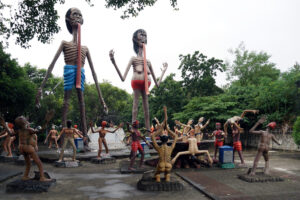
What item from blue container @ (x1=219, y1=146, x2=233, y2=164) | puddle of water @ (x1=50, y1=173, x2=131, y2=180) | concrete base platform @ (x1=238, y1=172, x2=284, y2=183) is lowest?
puddle of water @ (x1=50, y1=173, x2=131, y2=180)

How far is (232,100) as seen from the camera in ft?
75.8

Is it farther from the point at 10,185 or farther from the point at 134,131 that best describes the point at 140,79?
the point at 10,185

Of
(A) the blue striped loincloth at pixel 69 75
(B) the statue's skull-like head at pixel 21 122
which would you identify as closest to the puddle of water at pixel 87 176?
(B) the statue's skull-like head at pixel 21 122

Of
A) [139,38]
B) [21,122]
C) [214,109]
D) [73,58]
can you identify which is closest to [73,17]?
[73,58]

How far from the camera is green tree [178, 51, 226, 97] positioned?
27.2 m

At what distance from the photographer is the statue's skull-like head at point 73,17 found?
1251 centimetres

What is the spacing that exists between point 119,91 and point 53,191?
32079 millimetres

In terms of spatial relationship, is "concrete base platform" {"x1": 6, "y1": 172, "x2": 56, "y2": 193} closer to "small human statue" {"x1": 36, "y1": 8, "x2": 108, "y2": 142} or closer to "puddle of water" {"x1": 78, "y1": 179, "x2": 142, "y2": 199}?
"puddle of water" {"x1": 78, "y1": 179, "x2": 142, "y2": 199}

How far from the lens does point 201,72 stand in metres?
27.6

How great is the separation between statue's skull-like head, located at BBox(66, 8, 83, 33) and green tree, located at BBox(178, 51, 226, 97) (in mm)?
16332

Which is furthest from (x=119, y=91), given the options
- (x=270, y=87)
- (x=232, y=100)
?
(x=270, y=87)

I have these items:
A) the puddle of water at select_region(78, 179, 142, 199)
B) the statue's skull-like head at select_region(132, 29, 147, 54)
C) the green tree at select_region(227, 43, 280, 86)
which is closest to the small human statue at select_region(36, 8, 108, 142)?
the statue's skull-like head at select_region(132, 29, 147, 54)

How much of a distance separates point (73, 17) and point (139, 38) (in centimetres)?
343

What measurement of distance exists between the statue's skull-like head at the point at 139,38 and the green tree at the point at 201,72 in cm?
1373
